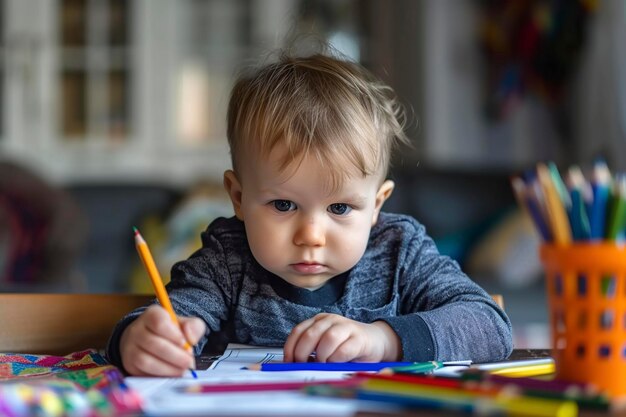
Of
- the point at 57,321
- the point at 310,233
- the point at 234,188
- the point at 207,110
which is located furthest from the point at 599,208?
the point at 207,110

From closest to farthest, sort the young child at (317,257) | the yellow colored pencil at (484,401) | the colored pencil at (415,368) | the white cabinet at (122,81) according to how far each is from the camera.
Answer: the yellow colored pencil at (484,401) < the colored pencil at (415,368) < the young child at (317,257) < the white cabinet at (122,81)

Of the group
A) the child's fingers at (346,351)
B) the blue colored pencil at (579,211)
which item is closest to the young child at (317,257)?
the child's fingers at (346,351)

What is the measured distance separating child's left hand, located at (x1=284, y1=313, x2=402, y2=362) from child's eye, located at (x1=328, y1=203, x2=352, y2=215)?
129 millimetres

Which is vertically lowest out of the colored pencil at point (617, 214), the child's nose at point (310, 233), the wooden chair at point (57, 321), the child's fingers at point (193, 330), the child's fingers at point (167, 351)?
the wooden chair at point (57, 321)

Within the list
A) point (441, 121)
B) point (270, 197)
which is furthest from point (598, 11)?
point (270, 197)

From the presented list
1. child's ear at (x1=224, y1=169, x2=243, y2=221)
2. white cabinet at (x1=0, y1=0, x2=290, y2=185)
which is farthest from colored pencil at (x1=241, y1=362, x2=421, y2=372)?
white cabinet at (x1=0, y1=0, x2=290, y2=185)

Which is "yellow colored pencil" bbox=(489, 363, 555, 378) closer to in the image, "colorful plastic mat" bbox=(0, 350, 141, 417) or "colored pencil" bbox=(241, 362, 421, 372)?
"colored pencil" bbox=(241, 362, 421, 372)

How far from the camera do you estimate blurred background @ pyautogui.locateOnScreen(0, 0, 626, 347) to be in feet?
10.6

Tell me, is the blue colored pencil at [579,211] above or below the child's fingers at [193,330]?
above

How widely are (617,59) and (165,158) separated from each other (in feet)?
6.84

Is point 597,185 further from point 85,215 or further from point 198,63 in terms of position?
point 198,63

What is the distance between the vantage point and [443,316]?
789 millimetres

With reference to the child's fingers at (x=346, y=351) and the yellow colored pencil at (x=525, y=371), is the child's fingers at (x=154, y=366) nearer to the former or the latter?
the child's fingers at (x=346, y=351)

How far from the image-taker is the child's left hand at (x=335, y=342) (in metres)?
0.70
